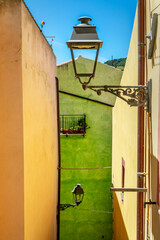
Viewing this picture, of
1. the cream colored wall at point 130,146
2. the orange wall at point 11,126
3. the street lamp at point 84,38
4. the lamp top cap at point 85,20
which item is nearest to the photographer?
the street lamp at point 84,38

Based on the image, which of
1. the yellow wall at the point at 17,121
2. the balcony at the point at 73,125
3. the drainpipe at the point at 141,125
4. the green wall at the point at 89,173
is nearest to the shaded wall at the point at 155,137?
the drainpipe at the point at 141,125

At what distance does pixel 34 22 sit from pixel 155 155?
125 inches

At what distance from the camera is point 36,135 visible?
5047 mm

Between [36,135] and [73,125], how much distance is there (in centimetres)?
672

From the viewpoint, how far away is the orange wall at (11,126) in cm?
393

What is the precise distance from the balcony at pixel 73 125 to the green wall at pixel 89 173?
229 mm

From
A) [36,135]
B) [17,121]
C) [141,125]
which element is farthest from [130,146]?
[17,121]

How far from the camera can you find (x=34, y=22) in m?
4.81

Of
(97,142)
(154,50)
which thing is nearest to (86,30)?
(154,50)

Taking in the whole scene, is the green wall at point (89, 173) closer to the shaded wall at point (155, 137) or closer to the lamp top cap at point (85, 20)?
the shaded wall at point (155, 137)

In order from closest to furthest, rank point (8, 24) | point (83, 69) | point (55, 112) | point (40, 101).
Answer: point (8, 24) → point (40, 101) → point (55, 112) → point (83, 69)

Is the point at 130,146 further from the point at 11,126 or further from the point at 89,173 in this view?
the point at 89,173

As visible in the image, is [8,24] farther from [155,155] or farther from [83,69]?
[83,69]

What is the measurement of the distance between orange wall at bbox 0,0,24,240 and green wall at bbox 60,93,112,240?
24.7ft
